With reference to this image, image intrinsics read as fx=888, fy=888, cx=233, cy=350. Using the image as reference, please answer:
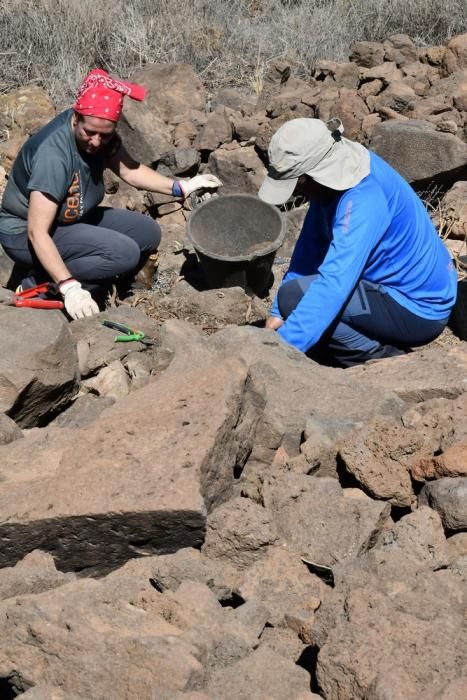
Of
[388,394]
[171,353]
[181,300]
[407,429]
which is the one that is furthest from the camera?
[181,300]

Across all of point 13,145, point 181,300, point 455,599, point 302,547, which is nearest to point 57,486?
point 302,547

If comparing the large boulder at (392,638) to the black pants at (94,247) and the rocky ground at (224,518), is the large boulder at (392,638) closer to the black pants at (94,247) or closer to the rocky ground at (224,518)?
the rocky ground at (224,518)

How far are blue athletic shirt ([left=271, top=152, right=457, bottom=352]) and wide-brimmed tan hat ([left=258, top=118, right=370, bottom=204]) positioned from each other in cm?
8

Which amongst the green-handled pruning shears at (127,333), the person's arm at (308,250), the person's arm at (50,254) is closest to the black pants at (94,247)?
the person's arm at (50,254)

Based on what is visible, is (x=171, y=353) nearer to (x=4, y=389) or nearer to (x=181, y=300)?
(x=4, y=389)

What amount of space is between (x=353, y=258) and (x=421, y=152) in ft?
7.88

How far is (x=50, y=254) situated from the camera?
4.76 meters

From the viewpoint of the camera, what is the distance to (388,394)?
376cm

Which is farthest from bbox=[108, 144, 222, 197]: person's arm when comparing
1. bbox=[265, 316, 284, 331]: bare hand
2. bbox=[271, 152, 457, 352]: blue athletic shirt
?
bbox=[265, 316, 284, 331]: bare hand

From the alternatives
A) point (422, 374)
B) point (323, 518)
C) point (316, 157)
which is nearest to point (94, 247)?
point (316, 157)

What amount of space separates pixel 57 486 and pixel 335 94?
5.17 metres

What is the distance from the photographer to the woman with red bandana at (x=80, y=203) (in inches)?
185

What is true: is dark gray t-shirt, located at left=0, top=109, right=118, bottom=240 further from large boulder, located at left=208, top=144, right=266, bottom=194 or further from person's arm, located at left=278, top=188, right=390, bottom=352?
large boulder, located at left=208, top=144, right=266, bottom=194

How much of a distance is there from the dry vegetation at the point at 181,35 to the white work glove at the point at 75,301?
3950 millimetres
